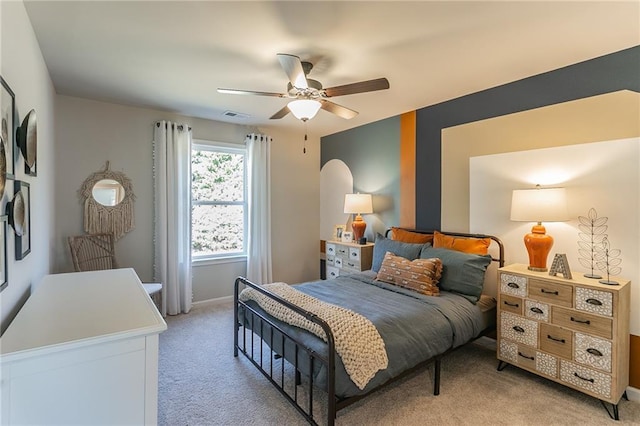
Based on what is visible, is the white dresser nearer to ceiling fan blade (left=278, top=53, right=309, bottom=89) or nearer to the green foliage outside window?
ceiling fan blade (left=278, top=53, right=309, bottom=89)

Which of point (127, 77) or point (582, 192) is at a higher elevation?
point (127, 77)

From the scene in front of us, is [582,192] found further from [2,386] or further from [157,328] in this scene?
[2,386]

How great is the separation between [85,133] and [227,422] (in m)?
3.35

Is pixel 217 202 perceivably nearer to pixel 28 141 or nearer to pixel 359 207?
pixel 359 207

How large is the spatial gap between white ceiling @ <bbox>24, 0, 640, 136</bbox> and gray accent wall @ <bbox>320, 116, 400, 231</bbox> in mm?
1043

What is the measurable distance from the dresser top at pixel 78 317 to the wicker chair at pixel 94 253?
4.34 ft

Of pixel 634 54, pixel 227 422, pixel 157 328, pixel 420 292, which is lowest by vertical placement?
pixel 227 422

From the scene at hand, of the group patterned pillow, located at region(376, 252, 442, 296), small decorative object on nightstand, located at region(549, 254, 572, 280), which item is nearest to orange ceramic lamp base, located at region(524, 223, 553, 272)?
small decorative object on nightstand, located at region(549, 254, 572, 280)

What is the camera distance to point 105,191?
370 centimetres

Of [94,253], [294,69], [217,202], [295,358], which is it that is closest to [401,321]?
[295,358]

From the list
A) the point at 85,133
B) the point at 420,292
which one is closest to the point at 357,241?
the point at 420,292

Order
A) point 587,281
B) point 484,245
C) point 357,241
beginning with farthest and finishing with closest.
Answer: point 357,241 < point 484,245 < point 587,281

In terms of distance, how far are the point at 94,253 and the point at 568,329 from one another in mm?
4431

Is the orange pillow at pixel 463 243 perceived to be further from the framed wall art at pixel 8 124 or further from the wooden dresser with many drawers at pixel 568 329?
the framed wall art at pixel 8 124
